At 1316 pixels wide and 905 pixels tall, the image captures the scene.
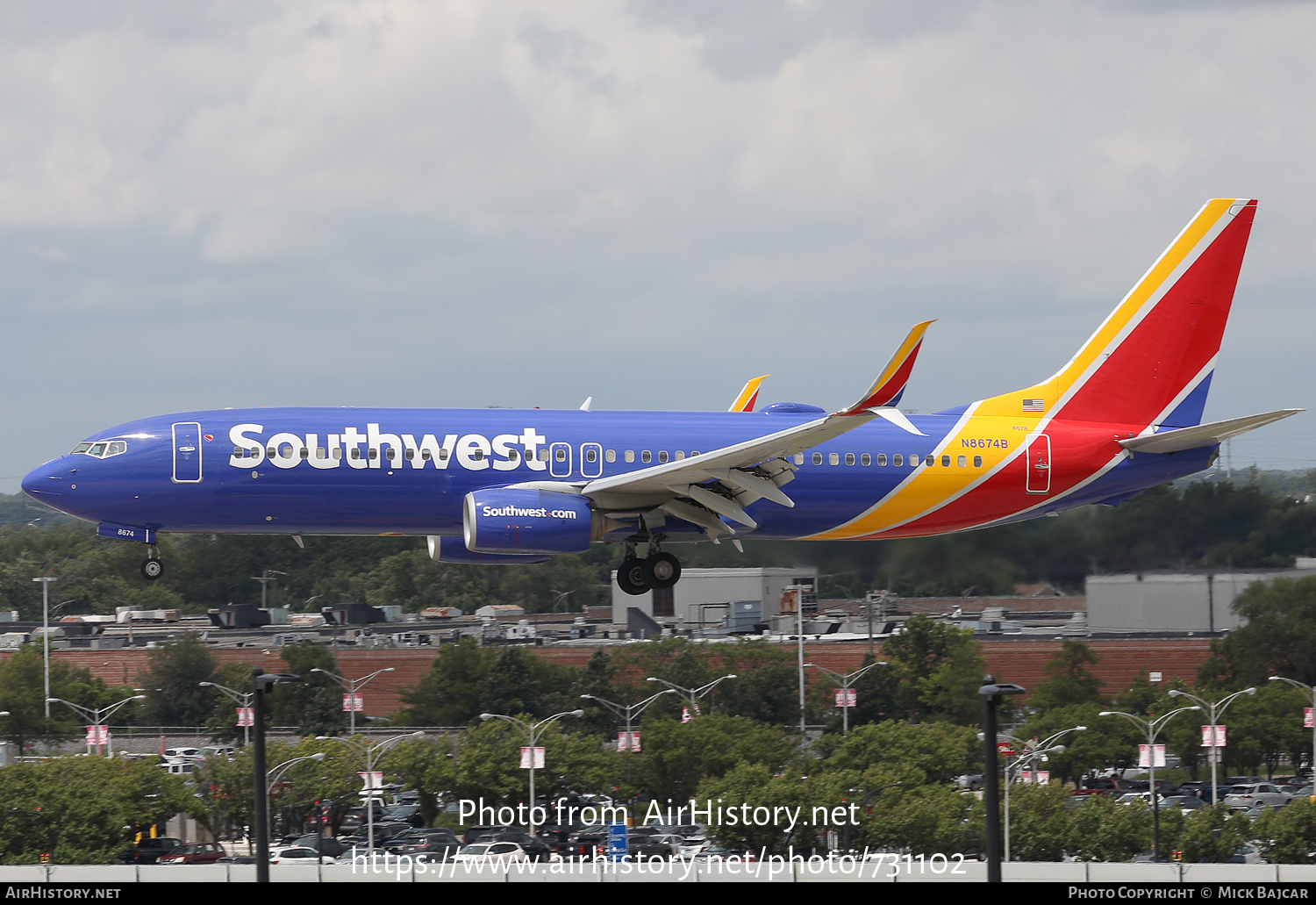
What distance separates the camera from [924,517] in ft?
130

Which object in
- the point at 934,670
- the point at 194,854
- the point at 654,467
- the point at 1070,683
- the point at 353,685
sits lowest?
the point at 194,854

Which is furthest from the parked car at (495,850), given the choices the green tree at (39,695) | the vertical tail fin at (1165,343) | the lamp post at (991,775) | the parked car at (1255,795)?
the green tree at (39,695)

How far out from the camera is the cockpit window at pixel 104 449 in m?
35.8

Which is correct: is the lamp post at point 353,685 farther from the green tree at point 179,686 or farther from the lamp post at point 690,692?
the lamp post at point 690,692

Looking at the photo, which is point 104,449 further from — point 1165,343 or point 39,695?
point 39,695

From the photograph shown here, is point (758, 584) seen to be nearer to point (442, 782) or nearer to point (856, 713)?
point (856, 713)

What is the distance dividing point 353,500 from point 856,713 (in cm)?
5590

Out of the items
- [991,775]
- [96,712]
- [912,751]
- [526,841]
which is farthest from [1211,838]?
[96,712]

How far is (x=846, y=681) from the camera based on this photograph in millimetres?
83062

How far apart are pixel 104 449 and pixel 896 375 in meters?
18.0

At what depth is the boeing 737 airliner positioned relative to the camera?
116ft

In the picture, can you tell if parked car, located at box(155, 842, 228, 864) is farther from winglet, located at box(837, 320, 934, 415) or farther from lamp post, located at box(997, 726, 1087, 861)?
winglet, located at box(837, 320, 934, 415)

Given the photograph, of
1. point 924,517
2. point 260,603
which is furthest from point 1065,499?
point 260,603

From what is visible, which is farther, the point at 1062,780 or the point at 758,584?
the point at 758,584
